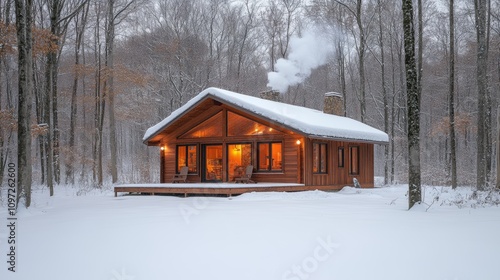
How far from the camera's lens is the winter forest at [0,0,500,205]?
23.0 meters

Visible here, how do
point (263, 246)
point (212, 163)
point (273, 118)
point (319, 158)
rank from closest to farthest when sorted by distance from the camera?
1. point (263, 246)
2. point (273, 118)
3. point (319, 158)
4. point (212, 163)

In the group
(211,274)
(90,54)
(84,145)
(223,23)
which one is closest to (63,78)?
(90,54)

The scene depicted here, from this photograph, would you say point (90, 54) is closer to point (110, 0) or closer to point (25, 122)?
point (110, 0)

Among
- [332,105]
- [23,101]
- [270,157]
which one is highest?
[332,105]

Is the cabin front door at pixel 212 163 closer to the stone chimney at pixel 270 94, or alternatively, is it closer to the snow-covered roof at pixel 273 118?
the snow-covered roof at pixel 273 118

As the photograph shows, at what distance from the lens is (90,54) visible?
29234 millimetres

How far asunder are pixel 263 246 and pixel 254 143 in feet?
36.4

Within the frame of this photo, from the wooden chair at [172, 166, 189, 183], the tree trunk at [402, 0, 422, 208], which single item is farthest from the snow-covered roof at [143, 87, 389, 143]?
the tree trunk at [402, 0, 422, 208]

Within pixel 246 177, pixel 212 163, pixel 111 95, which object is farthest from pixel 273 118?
pixel 111 95

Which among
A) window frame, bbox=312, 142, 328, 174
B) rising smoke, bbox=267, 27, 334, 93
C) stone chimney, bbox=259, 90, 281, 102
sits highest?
rising smoke, bbox=267, 27, 334, 93

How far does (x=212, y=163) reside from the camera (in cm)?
1855

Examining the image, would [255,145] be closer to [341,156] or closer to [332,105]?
[341,156]

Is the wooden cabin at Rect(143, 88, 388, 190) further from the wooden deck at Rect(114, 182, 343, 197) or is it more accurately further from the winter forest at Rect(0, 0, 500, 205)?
the winter forest at Rect(0, 0, 500, 205)

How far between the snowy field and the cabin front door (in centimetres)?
918
